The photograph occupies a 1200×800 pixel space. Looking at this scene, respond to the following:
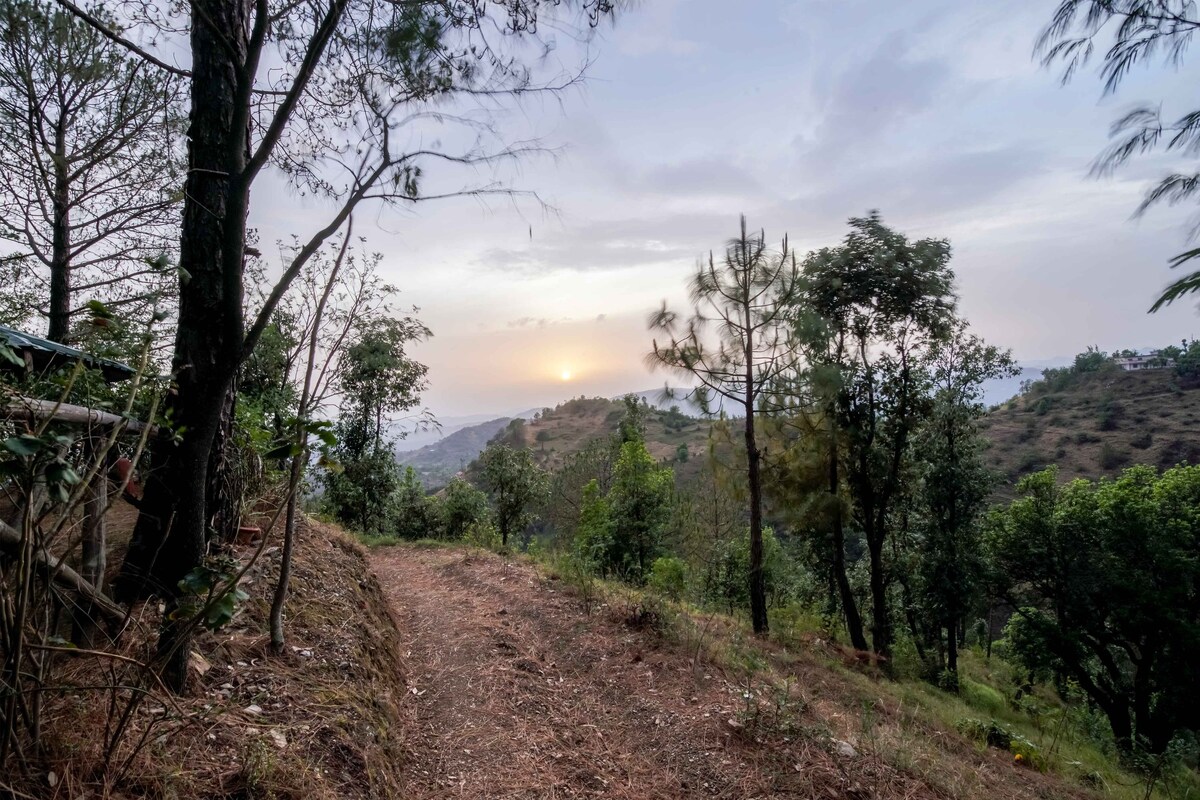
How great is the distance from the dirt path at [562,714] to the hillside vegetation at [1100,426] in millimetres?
34324

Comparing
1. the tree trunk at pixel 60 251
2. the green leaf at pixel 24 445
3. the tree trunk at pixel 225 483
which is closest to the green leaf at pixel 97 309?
the green leaf at pixel 24 445

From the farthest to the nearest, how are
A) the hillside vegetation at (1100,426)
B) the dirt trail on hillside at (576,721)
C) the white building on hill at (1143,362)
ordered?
the white building on hill at (1143,362)
the hillside vegetation at (1100,426)
the dirt trail on hillside at (576,721)

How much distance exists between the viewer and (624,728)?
3.91 metres

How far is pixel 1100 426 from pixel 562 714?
53808 mm

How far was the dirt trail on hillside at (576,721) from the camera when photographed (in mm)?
3266

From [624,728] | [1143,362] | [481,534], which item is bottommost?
[481,534]

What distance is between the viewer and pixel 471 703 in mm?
4059

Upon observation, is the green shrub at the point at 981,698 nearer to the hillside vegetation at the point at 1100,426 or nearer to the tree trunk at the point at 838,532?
the tree trunk at the point at 838,532

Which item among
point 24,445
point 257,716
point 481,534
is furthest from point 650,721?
point 481,534

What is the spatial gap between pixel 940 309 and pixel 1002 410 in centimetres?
5368

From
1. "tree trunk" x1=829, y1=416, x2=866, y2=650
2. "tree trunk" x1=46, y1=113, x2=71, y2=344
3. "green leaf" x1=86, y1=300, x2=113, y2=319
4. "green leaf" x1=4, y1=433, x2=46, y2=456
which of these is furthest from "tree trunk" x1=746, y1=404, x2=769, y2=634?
"tree trunk" x1=46, y1=113, x2=71, y2=344

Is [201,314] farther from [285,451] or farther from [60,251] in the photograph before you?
[60,251]

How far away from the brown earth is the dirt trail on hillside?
1 centimetres

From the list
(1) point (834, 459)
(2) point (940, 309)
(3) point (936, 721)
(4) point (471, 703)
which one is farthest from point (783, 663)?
(2) point (940, 309)
